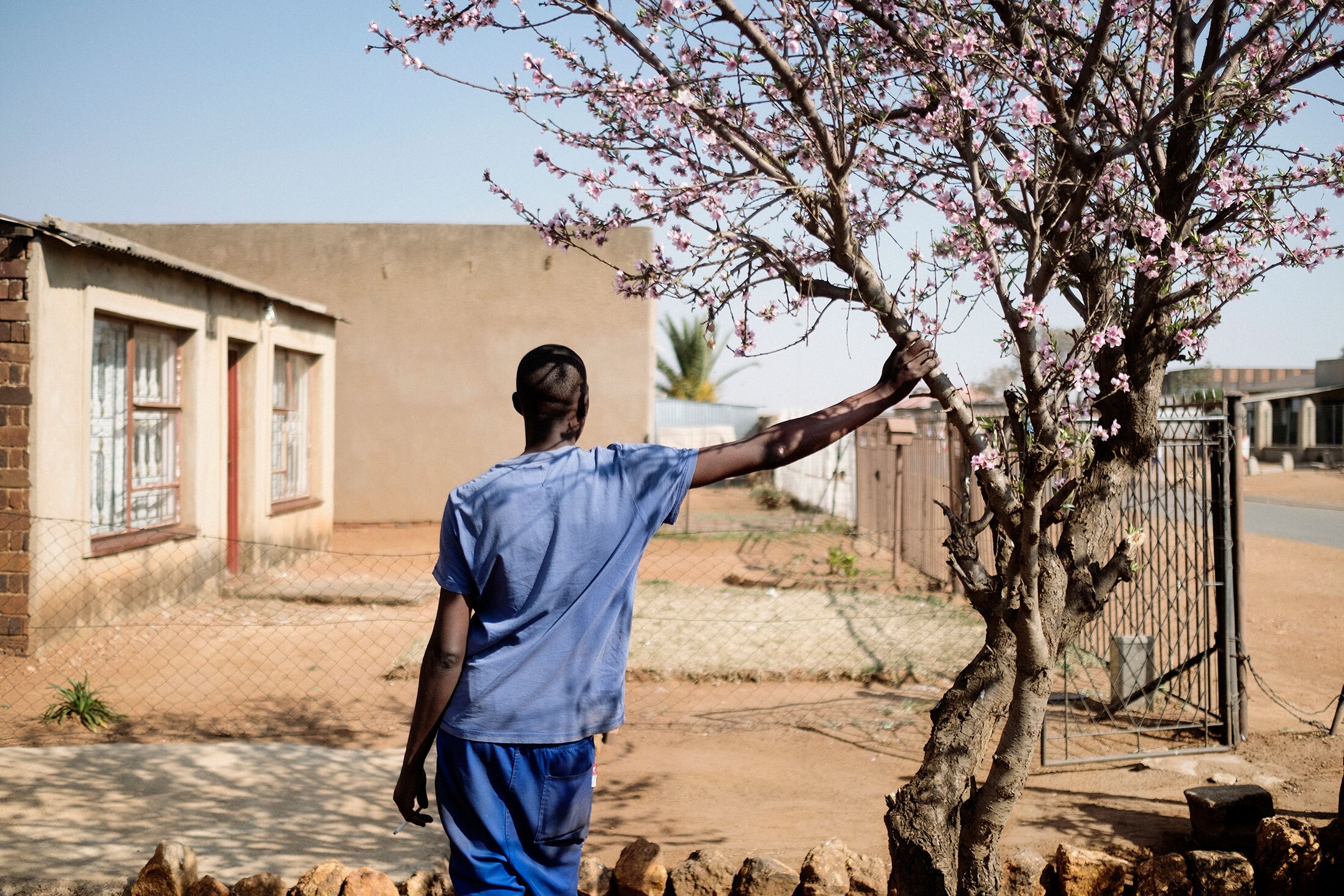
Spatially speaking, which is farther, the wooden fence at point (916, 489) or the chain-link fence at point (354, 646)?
the wooden fence at point (916, 489)

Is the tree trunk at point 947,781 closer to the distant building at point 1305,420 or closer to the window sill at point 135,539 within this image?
the window sill at point 135,539

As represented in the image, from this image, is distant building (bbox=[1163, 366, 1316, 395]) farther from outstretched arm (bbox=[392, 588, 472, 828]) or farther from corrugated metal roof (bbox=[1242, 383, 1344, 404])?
outstretched arm (bbox=[392, 588, 472, 828])

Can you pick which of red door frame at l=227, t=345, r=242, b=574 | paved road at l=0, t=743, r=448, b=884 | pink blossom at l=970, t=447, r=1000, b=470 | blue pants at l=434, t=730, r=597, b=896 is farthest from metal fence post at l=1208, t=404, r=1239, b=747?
red door frame at l=227, t=345, r=242, b=574

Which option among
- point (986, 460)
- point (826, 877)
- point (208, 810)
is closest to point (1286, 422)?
point (826, 877)

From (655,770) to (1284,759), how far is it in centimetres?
344

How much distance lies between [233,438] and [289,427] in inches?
63.7

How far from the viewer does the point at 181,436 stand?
32.7 feet

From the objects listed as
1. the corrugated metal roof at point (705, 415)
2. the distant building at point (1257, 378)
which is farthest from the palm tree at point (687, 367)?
the distant building at point (1257, 378)

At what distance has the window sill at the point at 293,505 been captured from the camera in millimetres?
11927

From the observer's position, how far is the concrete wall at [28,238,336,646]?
7.62 metres

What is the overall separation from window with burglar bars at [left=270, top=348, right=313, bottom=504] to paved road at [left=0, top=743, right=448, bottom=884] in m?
6.84

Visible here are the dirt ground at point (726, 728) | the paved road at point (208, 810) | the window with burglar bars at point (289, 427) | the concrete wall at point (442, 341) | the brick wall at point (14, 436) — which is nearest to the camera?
the paved road at point (208, 810)

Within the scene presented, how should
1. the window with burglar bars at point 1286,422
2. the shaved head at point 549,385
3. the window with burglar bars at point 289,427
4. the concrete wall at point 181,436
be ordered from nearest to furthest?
the shaved head at point 549,385 → the concrete wall at point 181,436 → the window with burglar bars at point 289,427 → the window with burglar bars at point 1286,422

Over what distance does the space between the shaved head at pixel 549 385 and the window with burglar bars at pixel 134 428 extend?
22.9 feet
